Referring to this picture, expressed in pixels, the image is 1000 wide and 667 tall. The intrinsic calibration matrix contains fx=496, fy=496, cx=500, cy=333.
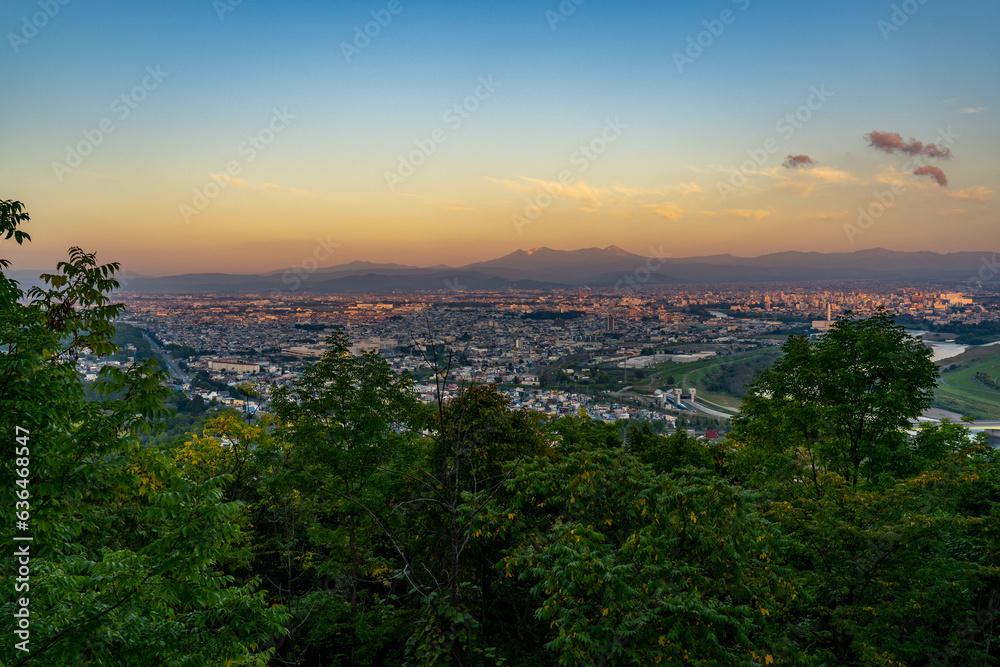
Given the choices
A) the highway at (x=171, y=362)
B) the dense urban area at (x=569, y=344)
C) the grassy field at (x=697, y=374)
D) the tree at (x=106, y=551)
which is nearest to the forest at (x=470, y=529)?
the tree at (x=106, y=551)

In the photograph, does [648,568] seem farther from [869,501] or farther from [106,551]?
[106,551]

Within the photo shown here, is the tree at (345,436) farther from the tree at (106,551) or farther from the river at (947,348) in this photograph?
the river at (947,348)

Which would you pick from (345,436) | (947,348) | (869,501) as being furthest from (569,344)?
(869,501)

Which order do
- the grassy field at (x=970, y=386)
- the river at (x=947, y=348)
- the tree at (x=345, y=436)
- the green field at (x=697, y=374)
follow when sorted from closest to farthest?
1. the tree at (x=345, y=436)
2. the grassy field at (x=970, y=386)
3. the green field at (x=697, y=374)
4. the river at (x=947, y=348)

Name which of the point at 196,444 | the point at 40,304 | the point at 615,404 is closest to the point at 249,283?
the point at 615,404

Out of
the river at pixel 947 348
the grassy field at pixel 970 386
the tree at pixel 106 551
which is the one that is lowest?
the grassy field at pixel 970 386

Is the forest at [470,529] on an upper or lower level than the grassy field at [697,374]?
upper

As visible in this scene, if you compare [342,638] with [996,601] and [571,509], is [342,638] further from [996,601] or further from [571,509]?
[996,601]
